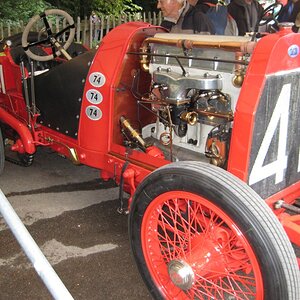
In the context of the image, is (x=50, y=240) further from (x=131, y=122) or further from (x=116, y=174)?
(x=131, y=122)

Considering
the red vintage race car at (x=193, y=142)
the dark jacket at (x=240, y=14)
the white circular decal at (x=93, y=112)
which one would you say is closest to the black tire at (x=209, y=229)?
the red vintage race car at (x=193, y=142)

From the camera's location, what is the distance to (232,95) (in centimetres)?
243

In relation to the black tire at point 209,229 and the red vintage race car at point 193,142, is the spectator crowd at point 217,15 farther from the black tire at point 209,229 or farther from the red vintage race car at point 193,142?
the black tire at point 209,229

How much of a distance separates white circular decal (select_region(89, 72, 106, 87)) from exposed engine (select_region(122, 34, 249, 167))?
11.9 inches

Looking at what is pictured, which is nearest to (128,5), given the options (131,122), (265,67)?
(131,122)

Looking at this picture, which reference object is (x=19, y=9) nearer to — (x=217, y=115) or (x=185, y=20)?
(x=185, y=20)

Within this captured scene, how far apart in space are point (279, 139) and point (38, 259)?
156 cm

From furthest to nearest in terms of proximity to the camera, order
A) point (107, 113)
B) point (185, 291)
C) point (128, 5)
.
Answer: point (128, 5) → point (107, 113) → point (185, 291)

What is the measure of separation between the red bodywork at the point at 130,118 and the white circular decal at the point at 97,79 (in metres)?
0.02

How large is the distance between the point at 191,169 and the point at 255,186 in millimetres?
482

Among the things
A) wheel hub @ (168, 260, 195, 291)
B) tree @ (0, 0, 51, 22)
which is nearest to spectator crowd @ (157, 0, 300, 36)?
wheel hub @ (168, 260, 195, 291)

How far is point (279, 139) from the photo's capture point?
2256mm

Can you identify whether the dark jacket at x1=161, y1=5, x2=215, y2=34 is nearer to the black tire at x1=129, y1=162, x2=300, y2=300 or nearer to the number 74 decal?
the number 74 decal

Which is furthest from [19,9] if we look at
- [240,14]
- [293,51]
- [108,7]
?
[293,51]
